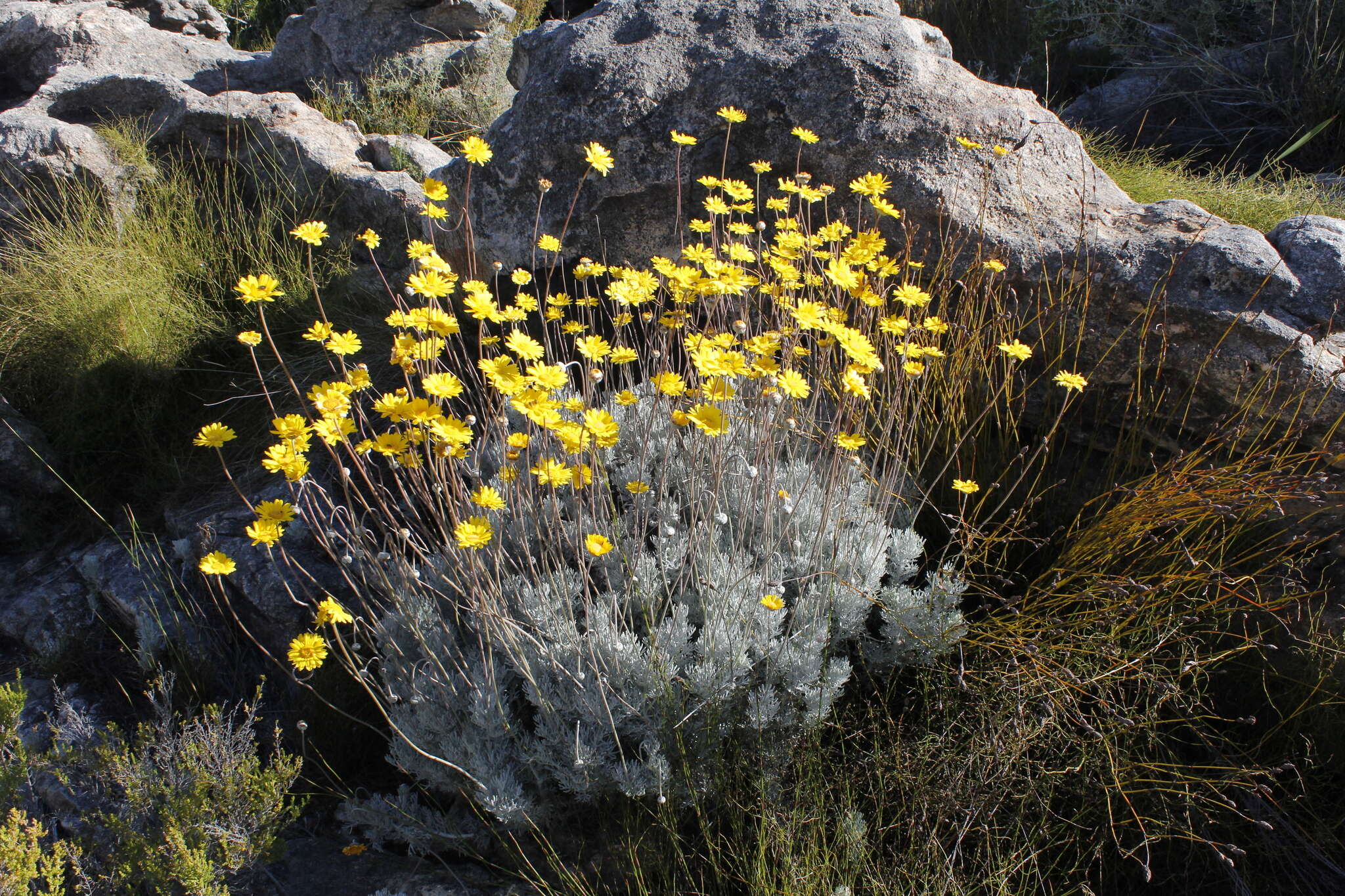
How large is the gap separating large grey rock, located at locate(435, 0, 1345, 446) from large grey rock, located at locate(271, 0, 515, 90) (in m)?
3.32

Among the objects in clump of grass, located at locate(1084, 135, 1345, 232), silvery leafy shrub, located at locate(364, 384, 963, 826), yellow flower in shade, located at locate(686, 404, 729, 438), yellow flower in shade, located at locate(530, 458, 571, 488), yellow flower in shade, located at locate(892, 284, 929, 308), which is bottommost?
silvery leafy shrub, located at locate(364, 384, 963, 826)

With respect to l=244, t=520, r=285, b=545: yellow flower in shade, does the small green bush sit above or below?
below

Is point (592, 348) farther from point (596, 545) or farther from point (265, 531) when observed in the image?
point (265, 531)

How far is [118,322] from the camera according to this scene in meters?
3.68

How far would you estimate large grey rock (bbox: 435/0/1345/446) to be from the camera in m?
2.82

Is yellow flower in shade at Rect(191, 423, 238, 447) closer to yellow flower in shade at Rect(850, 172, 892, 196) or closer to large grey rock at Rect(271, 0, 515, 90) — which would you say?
yellow flower in shade at Rect(850, 172, 892, 196)

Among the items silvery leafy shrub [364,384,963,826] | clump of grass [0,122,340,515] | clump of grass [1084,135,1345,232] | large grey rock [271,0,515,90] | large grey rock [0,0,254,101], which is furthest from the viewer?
large grey rock [271,0,515,90]

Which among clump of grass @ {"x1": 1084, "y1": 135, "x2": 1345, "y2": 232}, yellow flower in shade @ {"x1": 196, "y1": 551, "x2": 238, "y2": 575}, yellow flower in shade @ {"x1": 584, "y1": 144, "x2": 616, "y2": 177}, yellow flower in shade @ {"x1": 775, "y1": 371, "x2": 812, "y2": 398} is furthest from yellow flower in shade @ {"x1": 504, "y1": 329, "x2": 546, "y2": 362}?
clump of grass @ {"x1": 1084, "y1": 135, "x2": 1345, "y2": 232}

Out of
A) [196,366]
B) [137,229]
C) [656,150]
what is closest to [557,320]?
[656,150]

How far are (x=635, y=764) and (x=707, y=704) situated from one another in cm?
23

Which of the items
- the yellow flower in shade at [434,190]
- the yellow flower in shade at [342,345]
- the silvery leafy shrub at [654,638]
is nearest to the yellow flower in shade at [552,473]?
the silvery leafy shrub at [654,638]

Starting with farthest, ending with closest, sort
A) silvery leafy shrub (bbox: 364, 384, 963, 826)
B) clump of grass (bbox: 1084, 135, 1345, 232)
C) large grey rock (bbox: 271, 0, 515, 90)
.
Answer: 1. large grey rock (bbox: 271, 0, 515, 90)
2. clump of grass (bbox: 1084, 135, 1345, 232)
3. silvery leafy shrub (bbox: 364, 384, 963, 826)

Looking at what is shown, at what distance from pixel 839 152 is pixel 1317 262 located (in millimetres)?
1591

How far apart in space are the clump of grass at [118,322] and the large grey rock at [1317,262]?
3911 millimetres
